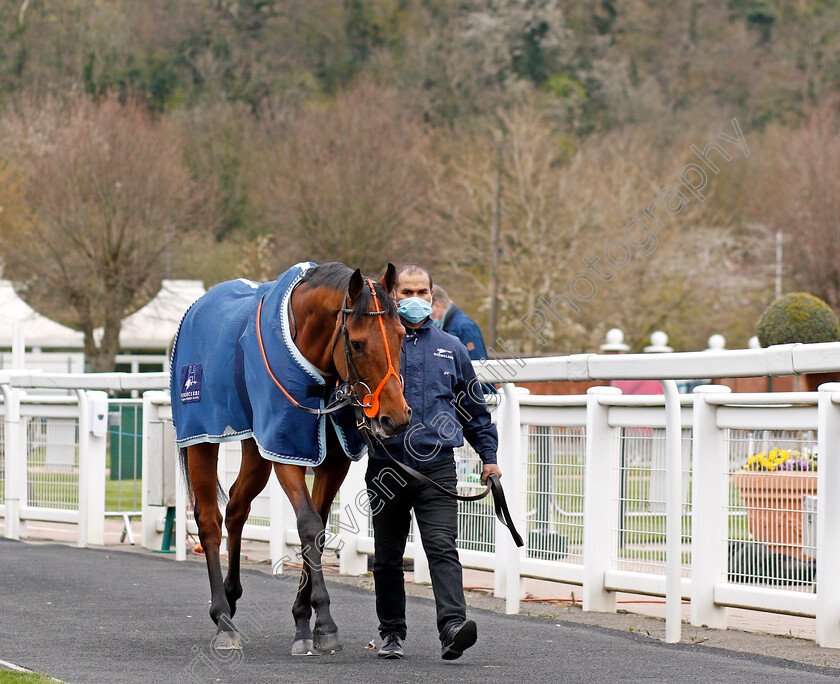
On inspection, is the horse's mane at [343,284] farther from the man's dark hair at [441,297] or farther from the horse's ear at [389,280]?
the man's dark hair at [441,297]

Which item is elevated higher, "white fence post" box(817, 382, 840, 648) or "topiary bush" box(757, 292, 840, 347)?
"topiary bush" box(757, 292, 840, 347)

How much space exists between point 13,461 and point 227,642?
6.22 metres

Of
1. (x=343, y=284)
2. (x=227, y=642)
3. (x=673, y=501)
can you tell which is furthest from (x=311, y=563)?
(x=673, y=501)

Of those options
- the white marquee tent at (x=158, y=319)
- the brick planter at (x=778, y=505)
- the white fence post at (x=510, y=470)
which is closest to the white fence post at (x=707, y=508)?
the brick planter at (x=778, y=505)

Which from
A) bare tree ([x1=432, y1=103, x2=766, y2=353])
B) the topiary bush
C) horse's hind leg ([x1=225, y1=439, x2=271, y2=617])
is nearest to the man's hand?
horse's hind leg ([x1=225, y1=439, x2=271, y2=617])

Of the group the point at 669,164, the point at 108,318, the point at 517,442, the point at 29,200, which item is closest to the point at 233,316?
the point at 517,442

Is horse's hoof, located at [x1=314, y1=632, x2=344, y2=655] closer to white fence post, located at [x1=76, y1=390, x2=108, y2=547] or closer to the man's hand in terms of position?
the man's hand

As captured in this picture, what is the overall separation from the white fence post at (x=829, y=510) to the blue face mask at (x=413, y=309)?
1816 millimetres

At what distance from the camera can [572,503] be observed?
7.48 meters

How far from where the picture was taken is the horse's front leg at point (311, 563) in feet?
18.4

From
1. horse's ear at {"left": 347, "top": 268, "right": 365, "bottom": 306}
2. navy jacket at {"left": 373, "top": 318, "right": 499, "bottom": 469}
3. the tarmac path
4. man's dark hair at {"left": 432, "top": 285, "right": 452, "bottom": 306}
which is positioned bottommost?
the tarmac path

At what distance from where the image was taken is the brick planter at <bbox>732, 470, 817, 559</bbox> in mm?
6238

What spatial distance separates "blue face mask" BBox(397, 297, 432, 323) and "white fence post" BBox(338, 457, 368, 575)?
3437 millimetres

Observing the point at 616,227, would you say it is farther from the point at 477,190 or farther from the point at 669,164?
the point at 669,164
